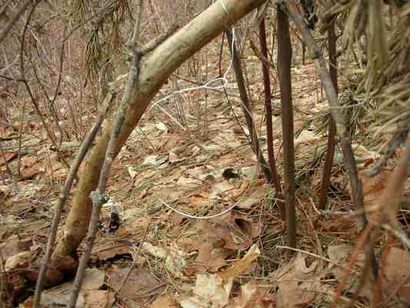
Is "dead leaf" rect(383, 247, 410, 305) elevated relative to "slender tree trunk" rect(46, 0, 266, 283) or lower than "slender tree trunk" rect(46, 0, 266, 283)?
lower

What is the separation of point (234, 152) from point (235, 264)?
123cm

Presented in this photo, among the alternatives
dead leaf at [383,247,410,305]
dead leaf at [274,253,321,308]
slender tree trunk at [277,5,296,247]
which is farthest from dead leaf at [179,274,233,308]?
dead leaf at [383,247,410,305]

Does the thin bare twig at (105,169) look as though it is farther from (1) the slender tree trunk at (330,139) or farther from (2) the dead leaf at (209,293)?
(1) the slender tree trunk at (330,139)

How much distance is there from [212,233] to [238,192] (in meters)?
0.33

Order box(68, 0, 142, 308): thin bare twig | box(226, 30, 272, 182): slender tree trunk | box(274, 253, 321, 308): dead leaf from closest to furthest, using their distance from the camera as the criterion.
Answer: box(68, 0, 142, 308): thin bare twig, box(274, 253, 321, 308): dead leaf, box(226, 30, 272, 182): slender tree trunk

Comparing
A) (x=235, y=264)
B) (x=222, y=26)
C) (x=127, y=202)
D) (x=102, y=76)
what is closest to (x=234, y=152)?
(x=127, y=202)

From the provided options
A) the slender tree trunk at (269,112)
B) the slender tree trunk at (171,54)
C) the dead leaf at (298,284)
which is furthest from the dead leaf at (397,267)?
the slender tree trunk at (171,54)

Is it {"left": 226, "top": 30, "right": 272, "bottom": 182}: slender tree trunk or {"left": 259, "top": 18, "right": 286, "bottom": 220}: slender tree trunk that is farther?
{"left": 226, "top": 30, "right": 272, "bottom": 182}: slender tree trunk

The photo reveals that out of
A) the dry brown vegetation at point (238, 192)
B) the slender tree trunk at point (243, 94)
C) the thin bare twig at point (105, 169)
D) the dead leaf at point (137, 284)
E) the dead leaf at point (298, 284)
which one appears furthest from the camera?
the slender tree trunk at point (243, 94)

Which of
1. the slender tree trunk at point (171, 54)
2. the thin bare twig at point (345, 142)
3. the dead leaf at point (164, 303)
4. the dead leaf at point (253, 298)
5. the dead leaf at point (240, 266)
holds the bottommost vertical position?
the dead leaf at point (253, 298)

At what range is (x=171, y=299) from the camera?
5.01 ft

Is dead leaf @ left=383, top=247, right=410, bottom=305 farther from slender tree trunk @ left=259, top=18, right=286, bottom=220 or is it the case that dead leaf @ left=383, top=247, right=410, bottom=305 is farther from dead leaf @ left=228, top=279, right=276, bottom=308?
slender tree trunk @ left=259, top=18, right=286, bottom=220

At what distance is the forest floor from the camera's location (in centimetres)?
141

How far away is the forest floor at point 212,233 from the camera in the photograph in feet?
4.64
